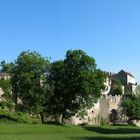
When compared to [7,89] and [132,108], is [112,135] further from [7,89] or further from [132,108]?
[132,108]

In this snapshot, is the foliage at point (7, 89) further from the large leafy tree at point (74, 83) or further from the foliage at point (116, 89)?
the foliage at point (116, 89)

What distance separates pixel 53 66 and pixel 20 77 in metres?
5.70

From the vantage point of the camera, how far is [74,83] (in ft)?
216

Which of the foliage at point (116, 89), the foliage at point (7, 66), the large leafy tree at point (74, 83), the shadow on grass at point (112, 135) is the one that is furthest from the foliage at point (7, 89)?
the foliage at point (116, 89)

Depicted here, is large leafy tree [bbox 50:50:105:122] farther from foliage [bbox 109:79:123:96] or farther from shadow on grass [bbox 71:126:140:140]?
foliage [bbox 109:79:123:96]

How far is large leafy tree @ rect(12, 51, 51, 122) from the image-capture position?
62875 mm

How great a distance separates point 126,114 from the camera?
95375mm

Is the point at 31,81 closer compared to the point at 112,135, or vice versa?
the point at 112,135

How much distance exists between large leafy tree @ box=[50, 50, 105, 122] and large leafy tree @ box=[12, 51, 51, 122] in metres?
2.30

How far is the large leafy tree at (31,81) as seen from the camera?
6288cm

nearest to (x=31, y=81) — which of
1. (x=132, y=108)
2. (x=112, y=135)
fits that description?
(x=112, y=135)

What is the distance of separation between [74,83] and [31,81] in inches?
238

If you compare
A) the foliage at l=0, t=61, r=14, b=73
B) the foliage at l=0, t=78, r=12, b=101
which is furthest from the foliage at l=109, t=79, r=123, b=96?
the foliage at l=0, t=61, r=14, b=73

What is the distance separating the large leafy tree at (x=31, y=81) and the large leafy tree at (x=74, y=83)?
2298 millimetres
